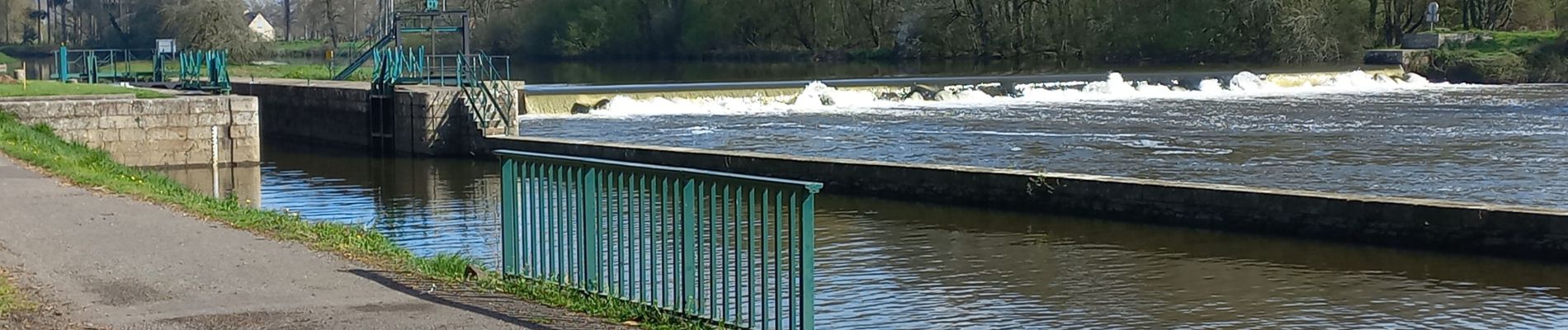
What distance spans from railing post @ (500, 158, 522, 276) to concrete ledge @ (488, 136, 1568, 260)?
8.73m

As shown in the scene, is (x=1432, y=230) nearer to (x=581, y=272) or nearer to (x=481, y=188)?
(x=581, y=272)

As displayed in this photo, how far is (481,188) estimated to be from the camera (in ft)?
78.6

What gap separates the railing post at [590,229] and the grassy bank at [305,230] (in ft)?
0.41

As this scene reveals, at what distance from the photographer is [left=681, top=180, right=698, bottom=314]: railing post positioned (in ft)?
27.3

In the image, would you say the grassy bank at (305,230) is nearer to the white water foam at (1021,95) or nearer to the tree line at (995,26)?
the white water foam at (1021,95)

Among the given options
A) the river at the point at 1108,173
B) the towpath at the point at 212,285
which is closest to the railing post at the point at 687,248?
the towpath at the point at 212,285

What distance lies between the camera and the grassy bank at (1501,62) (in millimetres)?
54156

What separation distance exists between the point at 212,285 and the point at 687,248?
8.85ft

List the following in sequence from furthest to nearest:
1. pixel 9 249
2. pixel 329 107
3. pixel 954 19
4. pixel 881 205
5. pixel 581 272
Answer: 1. pixel 954 19
2. pixel 329 107
3. pixel 881 205
4. pixel 9 249
5. pixel 581 272

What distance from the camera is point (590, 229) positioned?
909 cm

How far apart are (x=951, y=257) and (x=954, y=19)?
64.2 m

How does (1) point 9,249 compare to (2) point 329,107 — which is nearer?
(1) point 9,249

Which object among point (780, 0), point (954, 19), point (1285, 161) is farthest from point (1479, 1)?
point (1285, 161)

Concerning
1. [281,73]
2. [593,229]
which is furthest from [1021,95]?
[593,229]
